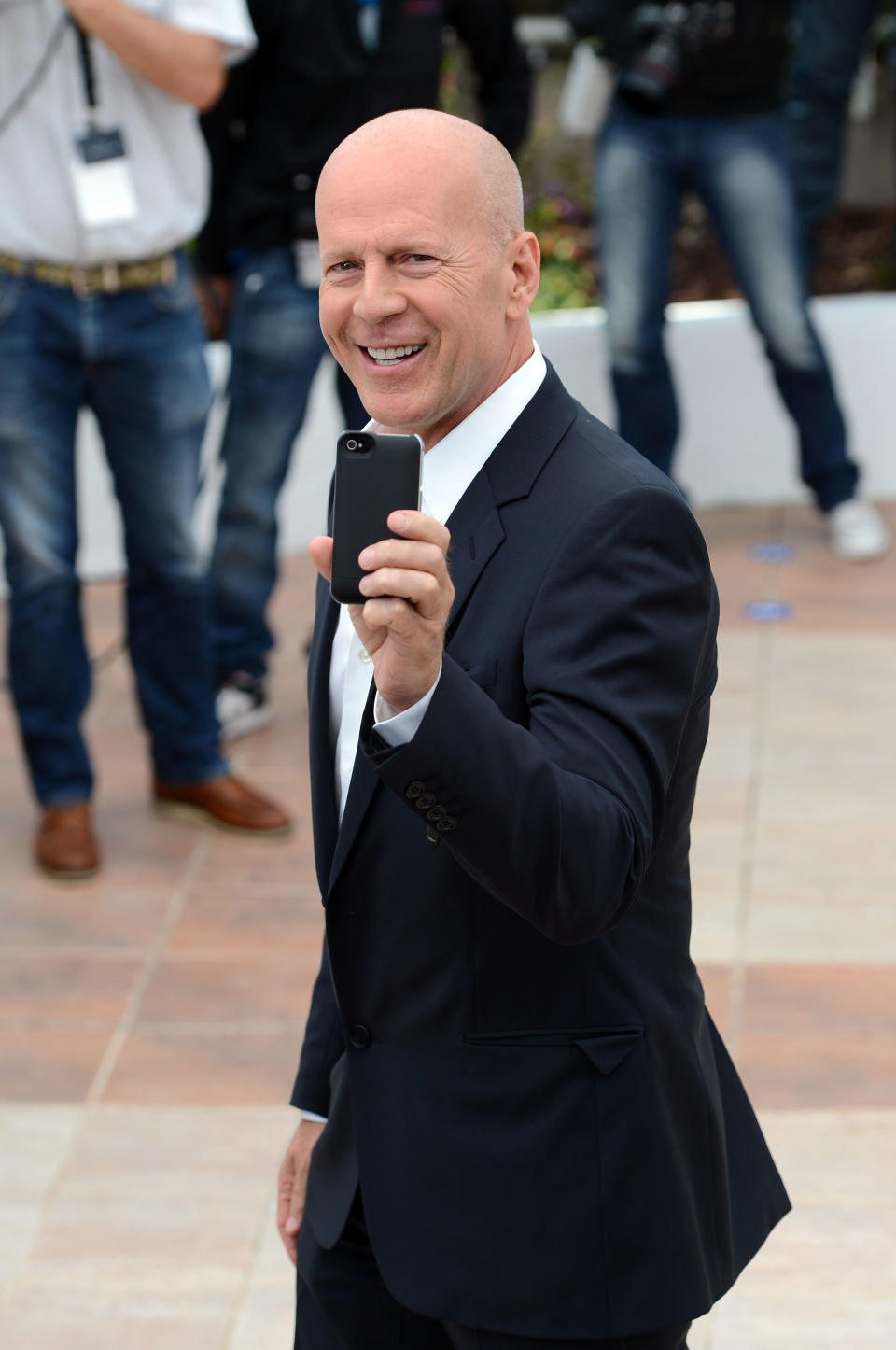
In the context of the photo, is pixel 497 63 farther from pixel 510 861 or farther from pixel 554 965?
pixel 510 861

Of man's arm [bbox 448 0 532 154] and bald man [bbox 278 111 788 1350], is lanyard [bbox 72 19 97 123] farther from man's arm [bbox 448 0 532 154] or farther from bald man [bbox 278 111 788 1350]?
bald man [bbox 278 111 788 1350]

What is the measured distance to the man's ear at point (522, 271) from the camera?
5.56 ft

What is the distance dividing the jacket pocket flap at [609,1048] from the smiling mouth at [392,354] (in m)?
0.61

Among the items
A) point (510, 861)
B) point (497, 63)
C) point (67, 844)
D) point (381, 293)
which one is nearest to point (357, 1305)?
point (510, 861)

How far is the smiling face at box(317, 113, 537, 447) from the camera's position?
1605 mm

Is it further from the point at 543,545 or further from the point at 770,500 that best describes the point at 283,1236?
the point at 770,500

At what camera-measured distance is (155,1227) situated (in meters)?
3.14

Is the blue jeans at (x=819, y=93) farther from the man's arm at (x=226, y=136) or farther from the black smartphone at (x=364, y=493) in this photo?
the black smartphone at (x=364, y=493)

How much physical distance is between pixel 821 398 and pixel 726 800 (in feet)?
5.82

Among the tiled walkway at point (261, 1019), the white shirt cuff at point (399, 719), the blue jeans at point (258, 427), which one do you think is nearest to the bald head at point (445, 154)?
the white shirt cuff at point (399, 719)

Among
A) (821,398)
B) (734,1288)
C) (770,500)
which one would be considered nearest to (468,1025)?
(734,1288)

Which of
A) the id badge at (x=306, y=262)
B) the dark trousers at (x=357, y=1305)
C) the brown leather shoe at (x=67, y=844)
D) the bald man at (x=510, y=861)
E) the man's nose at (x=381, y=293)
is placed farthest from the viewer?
the id badge at (x=306, y=262)

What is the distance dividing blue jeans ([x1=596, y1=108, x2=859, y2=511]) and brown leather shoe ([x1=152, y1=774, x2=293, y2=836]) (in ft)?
6.34

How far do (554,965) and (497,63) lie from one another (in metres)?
4.15
